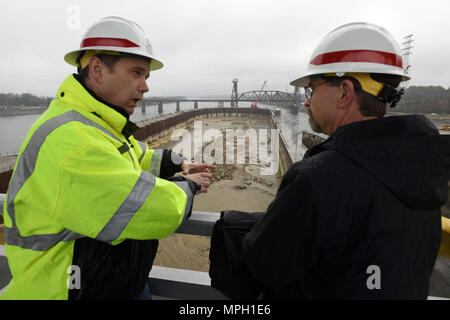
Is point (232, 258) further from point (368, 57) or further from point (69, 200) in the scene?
point (368, 57)

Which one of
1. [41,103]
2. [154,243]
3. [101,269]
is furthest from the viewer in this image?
[41,103]

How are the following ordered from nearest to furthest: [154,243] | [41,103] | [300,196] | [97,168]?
[300,196] < [97,168] < [154,243] < [41,103]

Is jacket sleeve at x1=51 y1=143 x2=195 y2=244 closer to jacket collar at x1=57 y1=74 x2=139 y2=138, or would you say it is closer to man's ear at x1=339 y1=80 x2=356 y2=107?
jacket collar at x1=57 y1=74 x2=139 y2=138

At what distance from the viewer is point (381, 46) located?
1393mm

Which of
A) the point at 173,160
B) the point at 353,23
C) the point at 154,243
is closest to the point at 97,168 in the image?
the point at 154,243

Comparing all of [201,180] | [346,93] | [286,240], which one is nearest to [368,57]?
[346,93]

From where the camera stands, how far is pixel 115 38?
169 centimetres

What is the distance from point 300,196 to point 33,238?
1374 mm

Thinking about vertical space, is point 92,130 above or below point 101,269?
above

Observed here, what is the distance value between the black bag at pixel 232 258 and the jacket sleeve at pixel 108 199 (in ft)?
1.51

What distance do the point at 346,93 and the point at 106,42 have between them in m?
1.52

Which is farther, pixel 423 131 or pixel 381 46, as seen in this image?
pixel 381 46
